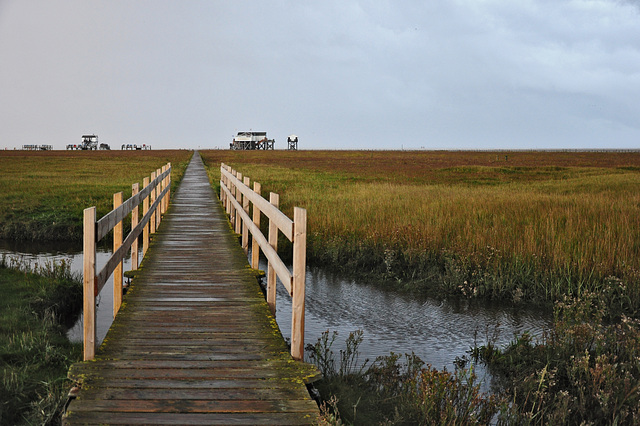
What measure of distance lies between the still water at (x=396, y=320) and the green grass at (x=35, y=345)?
1.76 ft

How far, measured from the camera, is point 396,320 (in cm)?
830

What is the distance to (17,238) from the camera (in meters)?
15.1

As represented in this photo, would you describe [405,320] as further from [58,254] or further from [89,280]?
[58,254]

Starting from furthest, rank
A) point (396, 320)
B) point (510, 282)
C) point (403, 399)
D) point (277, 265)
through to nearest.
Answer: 1. point (510, 282)
2. point (396, 320)
3. point (277, 265)
4. point (403, 399)

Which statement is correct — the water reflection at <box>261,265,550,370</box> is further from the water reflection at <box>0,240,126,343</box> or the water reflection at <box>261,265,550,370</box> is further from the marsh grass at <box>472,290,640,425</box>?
the water reflection at <box>0,240,126,343</box>

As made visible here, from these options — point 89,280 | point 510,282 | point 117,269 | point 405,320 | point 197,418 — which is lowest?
point 405,320

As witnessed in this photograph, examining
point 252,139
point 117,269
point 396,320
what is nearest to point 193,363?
point 117,269

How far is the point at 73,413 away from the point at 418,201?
43.2ft

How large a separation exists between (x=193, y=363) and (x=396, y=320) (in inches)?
172

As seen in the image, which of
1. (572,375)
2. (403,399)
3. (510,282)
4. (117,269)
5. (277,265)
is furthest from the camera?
(510,282)

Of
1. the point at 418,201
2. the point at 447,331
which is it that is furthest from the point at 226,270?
the point at 418,201

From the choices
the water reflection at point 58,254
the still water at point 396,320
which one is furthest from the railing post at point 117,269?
the water reflection at point 58,254

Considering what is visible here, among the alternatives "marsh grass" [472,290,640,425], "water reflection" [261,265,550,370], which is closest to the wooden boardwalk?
"water reflection" [261,265,550,370]

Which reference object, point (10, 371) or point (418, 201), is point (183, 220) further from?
point (10, 371)
